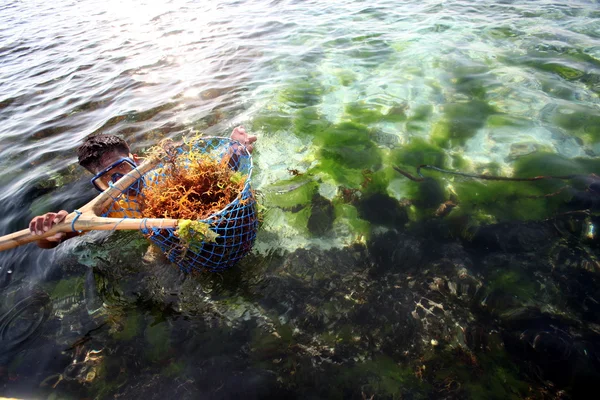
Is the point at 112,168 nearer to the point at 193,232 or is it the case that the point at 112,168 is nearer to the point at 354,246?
the point at 193,232

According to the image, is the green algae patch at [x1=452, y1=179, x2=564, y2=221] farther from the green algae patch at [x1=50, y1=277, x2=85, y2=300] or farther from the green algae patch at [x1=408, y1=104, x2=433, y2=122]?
the green algae patch at [x1=50, y1=277, x2=85, y2=300]

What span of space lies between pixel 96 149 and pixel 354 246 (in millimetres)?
3015

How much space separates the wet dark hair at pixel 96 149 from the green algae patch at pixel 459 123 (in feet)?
13.5

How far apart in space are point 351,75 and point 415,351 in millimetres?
5442

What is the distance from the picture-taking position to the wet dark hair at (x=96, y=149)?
3605mm

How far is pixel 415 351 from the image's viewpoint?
263cm

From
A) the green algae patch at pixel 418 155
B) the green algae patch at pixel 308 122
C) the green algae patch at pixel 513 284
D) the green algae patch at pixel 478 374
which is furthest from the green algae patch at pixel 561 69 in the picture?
the green algae patch at pixel 478 374

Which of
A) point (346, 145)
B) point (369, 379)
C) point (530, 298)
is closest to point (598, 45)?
point (346, 145)

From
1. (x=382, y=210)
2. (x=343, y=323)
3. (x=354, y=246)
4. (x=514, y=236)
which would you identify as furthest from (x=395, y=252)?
(x=514, y=236)

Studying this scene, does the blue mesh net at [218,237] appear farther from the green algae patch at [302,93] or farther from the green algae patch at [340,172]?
the green algae patch at [302,93]

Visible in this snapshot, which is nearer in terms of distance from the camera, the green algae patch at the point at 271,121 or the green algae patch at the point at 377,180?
the green algae patch at the point at 377,180

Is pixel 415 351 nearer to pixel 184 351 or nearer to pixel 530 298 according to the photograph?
pixel 530 298

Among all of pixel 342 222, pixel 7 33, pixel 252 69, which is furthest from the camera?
pixel 7 33

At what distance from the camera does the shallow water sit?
2.61 metres
